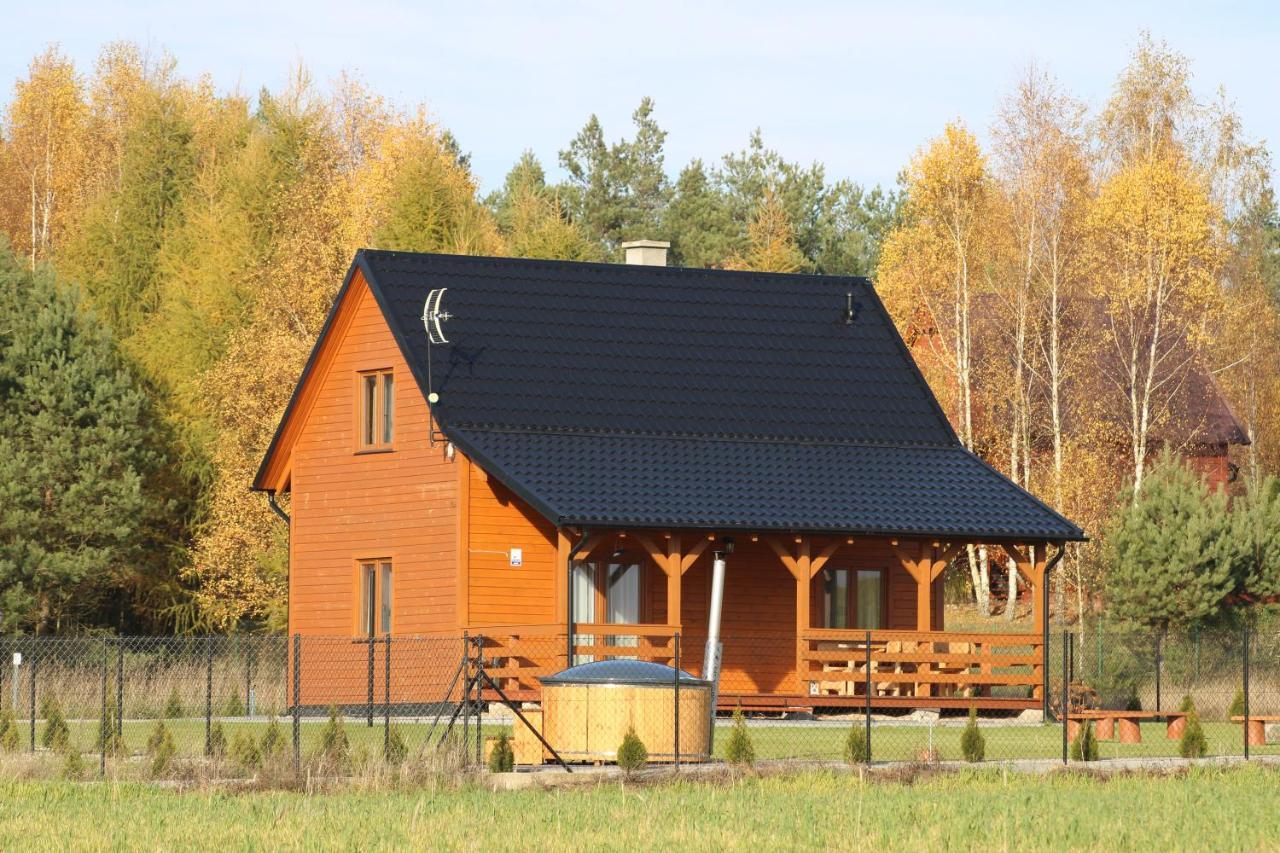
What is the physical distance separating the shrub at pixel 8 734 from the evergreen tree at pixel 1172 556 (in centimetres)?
2389

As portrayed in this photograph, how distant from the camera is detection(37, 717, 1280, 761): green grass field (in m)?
24.5

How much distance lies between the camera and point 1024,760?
23.3 metres

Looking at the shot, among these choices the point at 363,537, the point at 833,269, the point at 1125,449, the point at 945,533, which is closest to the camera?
the point at 945,533

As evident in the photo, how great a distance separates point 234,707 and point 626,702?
35.0 ft

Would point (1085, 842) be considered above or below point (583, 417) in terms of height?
below

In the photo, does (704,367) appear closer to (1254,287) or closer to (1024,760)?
(1024,760)

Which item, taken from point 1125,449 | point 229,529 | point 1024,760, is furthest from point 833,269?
point 1024,760

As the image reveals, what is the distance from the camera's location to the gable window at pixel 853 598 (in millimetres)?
32678

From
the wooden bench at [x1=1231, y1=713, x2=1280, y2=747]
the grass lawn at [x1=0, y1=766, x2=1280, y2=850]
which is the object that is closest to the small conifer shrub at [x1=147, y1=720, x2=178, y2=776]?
the grass lawn at [x1=0, y1=766, x2=1280, y2=850]

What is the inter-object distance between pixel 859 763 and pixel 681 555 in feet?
30.1

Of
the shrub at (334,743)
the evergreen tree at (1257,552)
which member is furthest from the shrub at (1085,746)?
the evergreen tree at (1257,552)

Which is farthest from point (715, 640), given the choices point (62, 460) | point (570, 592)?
point (62, 460)

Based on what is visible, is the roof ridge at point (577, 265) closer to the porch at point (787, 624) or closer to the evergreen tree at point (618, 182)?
the porch at point (787, 624)

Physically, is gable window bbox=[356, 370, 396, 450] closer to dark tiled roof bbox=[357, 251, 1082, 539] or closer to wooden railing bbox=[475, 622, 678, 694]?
dark tiled roof bbox=[357, 251, 1082, 539]
